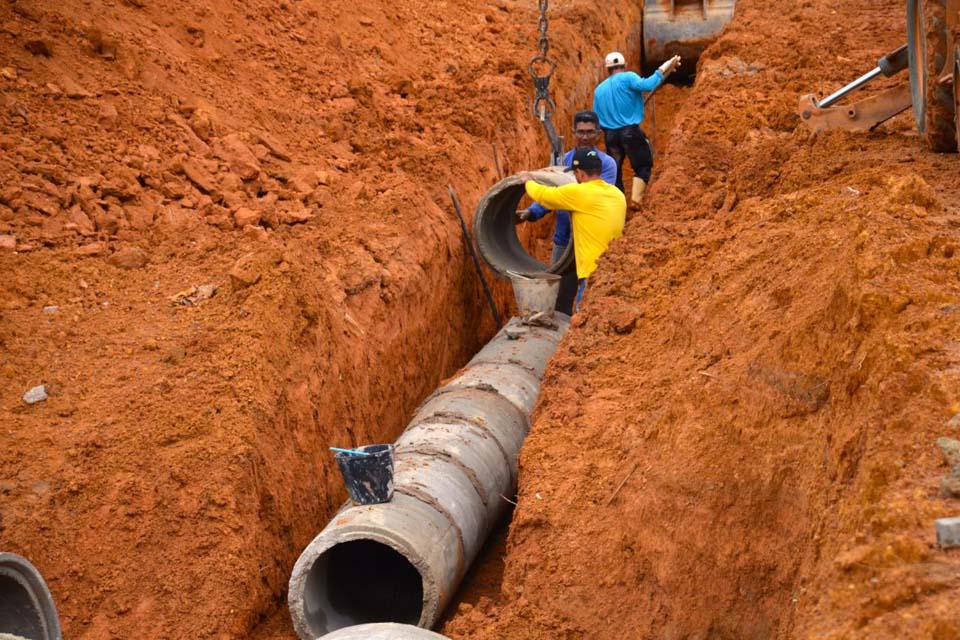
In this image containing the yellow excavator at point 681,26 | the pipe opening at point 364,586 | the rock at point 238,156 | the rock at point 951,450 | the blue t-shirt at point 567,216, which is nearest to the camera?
the rock at point 951,450

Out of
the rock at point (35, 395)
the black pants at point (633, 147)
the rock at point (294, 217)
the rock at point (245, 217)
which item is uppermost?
the rock at point (245, 217)

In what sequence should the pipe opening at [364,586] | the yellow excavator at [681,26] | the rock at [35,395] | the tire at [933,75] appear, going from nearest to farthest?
the pipe opening at [364,586], the rock at [35,395], the tire at [933,75], the yellow excavator at [681,26]

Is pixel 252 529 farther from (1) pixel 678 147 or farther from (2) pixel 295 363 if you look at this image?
(1) pixel 678 147

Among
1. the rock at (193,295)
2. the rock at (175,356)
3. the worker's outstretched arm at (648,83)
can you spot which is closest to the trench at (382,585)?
the rock at (175,356)

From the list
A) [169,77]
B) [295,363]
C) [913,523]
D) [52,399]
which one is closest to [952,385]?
[913,523]

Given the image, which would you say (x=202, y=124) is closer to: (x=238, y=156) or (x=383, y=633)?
(x=238, y=156)

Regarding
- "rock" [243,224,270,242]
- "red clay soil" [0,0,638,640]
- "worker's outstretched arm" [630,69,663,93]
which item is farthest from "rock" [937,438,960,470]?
"worker's outstretched arm" [630,69,663,93]

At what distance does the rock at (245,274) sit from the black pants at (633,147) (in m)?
5.05

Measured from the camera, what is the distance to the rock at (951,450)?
10.5ft

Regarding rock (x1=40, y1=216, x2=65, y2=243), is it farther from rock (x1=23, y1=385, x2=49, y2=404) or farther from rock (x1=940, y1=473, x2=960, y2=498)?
rock (x1=940, y1=473, x2=960, y2=498)

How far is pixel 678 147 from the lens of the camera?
9.24 m

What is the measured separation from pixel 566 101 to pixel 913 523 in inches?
422

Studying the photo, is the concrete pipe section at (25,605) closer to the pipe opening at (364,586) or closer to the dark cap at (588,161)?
the pipe opening at (364,586)

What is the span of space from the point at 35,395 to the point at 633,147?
23.0 ft
